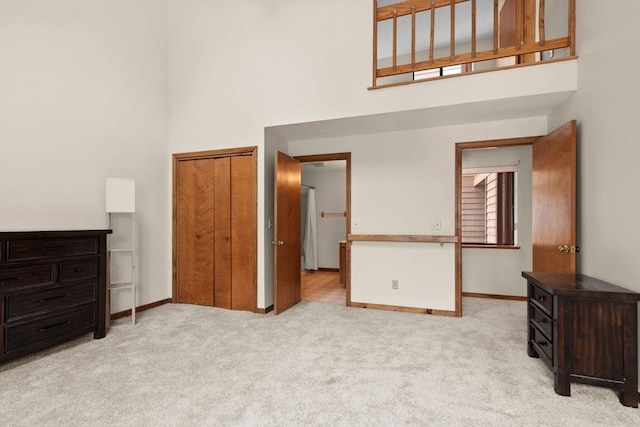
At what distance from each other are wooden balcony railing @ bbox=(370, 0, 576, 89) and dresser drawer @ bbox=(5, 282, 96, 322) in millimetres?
3262

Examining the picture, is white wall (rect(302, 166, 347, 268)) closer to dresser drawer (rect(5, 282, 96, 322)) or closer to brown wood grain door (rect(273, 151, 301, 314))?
brown wood grain door (rect(273, 151, 301, 314))

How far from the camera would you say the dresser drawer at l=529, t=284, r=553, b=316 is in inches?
81.5

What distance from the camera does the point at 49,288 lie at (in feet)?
8.08

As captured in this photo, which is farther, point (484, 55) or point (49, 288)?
point (484, 55)

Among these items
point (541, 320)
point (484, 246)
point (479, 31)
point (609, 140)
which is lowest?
point (541, 320)

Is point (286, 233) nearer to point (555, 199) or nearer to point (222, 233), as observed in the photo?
point (222, 233)

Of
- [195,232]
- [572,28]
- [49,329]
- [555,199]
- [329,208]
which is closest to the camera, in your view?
[49,329]

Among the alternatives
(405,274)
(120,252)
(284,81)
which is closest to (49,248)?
(120,252)

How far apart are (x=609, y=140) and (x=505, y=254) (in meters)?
2.60

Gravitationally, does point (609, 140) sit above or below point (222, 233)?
above

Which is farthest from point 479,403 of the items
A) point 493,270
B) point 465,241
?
point 465,241

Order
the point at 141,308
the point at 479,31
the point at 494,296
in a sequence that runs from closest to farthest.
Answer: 1. the point at 141,308
2. the point at 494,296
3. the point at 479,31

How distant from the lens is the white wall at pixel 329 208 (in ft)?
23.1

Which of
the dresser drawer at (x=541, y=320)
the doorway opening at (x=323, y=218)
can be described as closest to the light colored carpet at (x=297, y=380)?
the dresser drawer at (x=541, y=320)
